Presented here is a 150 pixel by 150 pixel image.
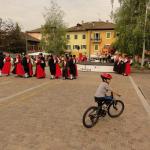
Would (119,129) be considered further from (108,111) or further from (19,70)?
(19,70)

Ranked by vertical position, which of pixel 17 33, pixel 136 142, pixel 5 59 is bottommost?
pixel 136 142

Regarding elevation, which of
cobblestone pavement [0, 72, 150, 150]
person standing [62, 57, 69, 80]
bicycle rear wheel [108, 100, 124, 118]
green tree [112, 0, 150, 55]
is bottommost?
cobblestone pavement [0, 72, 150, 150]

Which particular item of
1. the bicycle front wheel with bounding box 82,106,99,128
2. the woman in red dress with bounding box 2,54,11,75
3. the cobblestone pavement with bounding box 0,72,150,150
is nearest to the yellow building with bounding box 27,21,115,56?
the woman in red dress with bounding box 2,54,11,75

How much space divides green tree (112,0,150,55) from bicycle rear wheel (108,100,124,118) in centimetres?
2509

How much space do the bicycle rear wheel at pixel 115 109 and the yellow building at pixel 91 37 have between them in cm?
7693

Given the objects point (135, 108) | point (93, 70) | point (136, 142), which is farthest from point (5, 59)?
point (136, 142)

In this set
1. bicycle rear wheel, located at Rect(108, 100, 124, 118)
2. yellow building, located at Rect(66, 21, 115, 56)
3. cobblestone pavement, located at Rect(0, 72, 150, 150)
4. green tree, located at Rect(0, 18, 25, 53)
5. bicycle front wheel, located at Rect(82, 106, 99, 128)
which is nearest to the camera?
cobblestone pavement, located at Rect(0, 72, 150, 150)

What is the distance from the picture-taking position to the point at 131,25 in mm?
34719

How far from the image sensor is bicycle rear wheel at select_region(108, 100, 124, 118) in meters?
8.84

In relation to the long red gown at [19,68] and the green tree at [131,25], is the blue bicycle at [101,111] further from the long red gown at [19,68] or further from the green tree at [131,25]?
the green tree at [131,25]

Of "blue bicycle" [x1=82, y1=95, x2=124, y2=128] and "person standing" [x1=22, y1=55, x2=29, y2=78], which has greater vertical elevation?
"person standing" [x1=22, y1=55, x2=29, y2=78]

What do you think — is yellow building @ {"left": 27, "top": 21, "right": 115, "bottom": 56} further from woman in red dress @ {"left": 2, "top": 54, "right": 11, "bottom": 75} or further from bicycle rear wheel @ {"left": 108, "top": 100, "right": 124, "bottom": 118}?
bicycle rear wheel @ {"left": 108, "top": 100, "right": 124, "bottom": 118}

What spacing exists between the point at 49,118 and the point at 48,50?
6490 centimetres

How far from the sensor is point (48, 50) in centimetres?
7288
